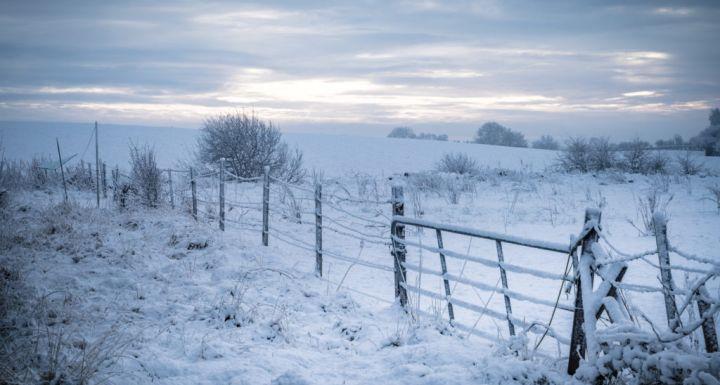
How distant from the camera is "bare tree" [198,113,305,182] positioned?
1923cm

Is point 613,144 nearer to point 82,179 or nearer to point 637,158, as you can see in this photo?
point 637,158

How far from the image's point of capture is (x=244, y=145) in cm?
1934

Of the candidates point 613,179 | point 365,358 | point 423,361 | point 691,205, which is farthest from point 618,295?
point 613,179

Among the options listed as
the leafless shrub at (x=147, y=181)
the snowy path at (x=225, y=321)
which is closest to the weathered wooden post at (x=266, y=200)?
the snowy path at (x=225, y=321)

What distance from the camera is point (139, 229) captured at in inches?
345

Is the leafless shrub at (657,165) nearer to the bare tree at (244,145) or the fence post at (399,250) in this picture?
the bare tree at (244,145)

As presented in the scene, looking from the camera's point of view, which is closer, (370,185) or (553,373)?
(553,373)

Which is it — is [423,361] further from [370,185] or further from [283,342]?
[370,185]

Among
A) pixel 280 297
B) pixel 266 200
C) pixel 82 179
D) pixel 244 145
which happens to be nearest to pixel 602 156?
pixel 244 145

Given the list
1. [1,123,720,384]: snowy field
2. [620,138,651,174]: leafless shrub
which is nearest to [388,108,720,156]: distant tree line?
[620,138,651,174]: leafless shrub

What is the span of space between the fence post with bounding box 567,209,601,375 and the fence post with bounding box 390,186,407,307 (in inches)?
89.7

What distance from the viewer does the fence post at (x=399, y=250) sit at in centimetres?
541

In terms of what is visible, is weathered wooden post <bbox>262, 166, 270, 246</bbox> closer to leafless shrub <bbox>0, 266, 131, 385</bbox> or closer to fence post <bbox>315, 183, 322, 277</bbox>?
fence post <bbox>315, 183, 322, 277</bbox>

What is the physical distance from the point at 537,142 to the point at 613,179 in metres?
50.5
